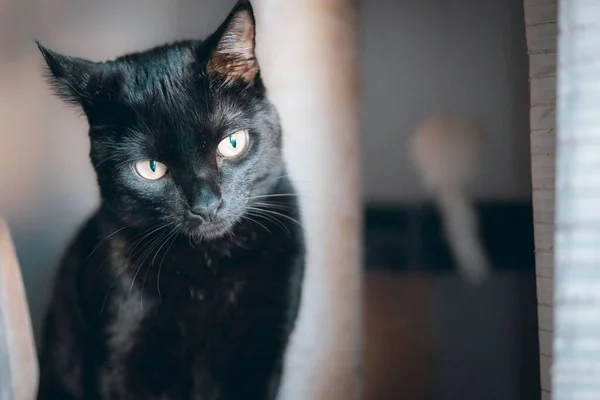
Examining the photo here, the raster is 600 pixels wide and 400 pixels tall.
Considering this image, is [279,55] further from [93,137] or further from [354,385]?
[354,385]

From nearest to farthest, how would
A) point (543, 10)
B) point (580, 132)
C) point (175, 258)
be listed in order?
point (580, 132) < point (543, 10) < point (175, 258)

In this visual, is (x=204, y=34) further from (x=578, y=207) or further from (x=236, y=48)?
(x=578, y=207)

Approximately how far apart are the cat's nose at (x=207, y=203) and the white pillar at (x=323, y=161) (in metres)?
0.13

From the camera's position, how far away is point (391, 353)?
883mm

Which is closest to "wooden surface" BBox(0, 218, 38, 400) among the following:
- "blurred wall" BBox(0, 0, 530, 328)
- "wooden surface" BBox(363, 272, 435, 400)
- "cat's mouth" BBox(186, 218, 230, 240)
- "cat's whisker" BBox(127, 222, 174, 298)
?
"blurred wall" BBox(0, 0, 530, 328)

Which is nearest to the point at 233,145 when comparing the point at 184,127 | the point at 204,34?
the point at 184,127

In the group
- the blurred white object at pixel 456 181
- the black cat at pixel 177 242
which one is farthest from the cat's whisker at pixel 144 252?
the blurred white object at pixel 456 181

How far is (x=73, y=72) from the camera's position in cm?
87

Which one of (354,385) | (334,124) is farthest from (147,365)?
(334,124)

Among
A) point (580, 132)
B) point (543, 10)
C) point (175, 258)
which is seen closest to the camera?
point (580, 132)

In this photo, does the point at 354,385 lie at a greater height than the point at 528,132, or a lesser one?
lesser

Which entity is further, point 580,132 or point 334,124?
point 334,124

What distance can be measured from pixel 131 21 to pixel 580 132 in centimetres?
65

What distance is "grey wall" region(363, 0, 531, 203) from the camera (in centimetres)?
84
